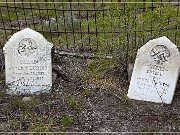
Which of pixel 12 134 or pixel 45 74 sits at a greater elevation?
pixel 45 74

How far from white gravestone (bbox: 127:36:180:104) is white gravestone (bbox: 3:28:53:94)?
0.93 m

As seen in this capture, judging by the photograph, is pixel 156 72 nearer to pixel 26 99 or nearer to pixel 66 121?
pixel 66 121

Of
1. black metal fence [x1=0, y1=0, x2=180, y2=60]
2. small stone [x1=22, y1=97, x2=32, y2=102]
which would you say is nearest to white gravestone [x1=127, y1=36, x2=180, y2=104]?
black metal fence [x1=0, y1=0, x2=180, y2=60]

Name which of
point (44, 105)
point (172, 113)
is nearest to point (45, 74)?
point (44, 105)

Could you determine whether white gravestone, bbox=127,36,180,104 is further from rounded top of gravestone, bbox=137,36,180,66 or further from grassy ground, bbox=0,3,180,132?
grassy ground, bbox=0,3,180,132

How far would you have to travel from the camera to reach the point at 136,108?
5812mm

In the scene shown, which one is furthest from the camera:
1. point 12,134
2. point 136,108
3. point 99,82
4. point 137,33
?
→ point 137,33

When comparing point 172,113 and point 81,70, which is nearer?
point 172,113

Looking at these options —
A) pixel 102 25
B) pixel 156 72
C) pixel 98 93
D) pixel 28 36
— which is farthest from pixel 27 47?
pixel 156 72

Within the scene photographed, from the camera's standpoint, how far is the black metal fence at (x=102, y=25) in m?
6.52

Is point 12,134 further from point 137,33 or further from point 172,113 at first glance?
point 137,33

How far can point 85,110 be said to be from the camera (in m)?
5.79

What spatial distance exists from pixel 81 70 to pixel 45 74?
58 centimetres

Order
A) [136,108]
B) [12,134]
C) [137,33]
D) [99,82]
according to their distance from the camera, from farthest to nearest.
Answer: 1. [137,33]
2. [99,82]
3. [136,108]
4. [12,134]
